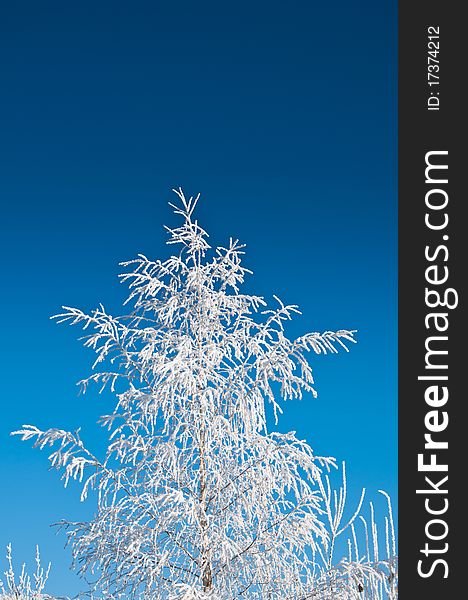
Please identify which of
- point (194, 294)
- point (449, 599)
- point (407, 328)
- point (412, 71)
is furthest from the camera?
point (194, 294)

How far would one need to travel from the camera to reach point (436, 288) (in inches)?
304

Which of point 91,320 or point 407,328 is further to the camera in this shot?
point 91,320

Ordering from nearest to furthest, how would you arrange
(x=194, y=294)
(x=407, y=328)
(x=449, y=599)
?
(x=449, y=599) → (x=407, y=328) → (x=194, y=294)

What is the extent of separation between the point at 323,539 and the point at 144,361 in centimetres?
276

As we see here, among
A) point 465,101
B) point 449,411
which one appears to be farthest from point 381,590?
point 465,101

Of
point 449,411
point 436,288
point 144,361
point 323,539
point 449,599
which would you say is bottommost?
point 449,599

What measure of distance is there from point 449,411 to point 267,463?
6.52 feet

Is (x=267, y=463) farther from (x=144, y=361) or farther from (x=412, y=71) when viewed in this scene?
(x=412, y=71)

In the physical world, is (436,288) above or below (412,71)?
below

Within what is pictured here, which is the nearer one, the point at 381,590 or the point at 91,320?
the point at 381,590

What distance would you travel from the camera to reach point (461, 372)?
24.5 feet

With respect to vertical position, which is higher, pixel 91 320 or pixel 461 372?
pixel 91 320

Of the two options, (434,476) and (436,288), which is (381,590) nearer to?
(434,476)

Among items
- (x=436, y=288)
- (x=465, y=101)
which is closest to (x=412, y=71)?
(x=465, y=101)
